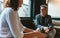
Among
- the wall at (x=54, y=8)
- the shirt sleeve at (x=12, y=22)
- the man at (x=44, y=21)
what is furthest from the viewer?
the wall at (x=54, y=8)

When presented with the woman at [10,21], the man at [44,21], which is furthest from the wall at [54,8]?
the woman at [10,21]

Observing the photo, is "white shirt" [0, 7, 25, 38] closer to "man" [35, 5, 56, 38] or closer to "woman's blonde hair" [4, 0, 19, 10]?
"woman's blonde hair" [4, 0, 19, 10]

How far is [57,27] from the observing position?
14.7 feet

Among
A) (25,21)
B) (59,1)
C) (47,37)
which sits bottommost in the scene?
(47,37)

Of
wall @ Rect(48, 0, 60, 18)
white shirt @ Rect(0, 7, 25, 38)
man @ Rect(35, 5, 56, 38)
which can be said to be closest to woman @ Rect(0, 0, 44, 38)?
white shirt @ Rect(0, 7, 25, 38)

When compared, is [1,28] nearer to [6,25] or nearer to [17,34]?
[6,25]

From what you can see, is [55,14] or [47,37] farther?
[55,14]

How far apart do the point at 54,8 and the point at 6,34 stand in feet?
12.5

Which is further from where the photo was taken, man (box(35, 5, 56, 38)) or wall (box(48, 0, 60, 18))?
wall (box(48, 0, 60, 18))

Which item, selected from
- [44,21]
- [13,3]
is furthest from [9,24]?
[44,21]

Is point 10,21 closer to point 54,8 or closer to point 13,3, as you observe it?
point 13,3

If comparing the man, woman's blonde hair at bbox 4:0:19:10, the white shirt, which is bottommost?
the man

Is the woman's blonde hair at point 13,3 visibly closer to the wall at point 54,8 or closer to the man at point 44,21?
the man at point 44,21

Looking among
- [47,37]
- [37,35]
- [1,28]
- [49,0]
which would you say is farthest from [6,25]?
[49,0]
